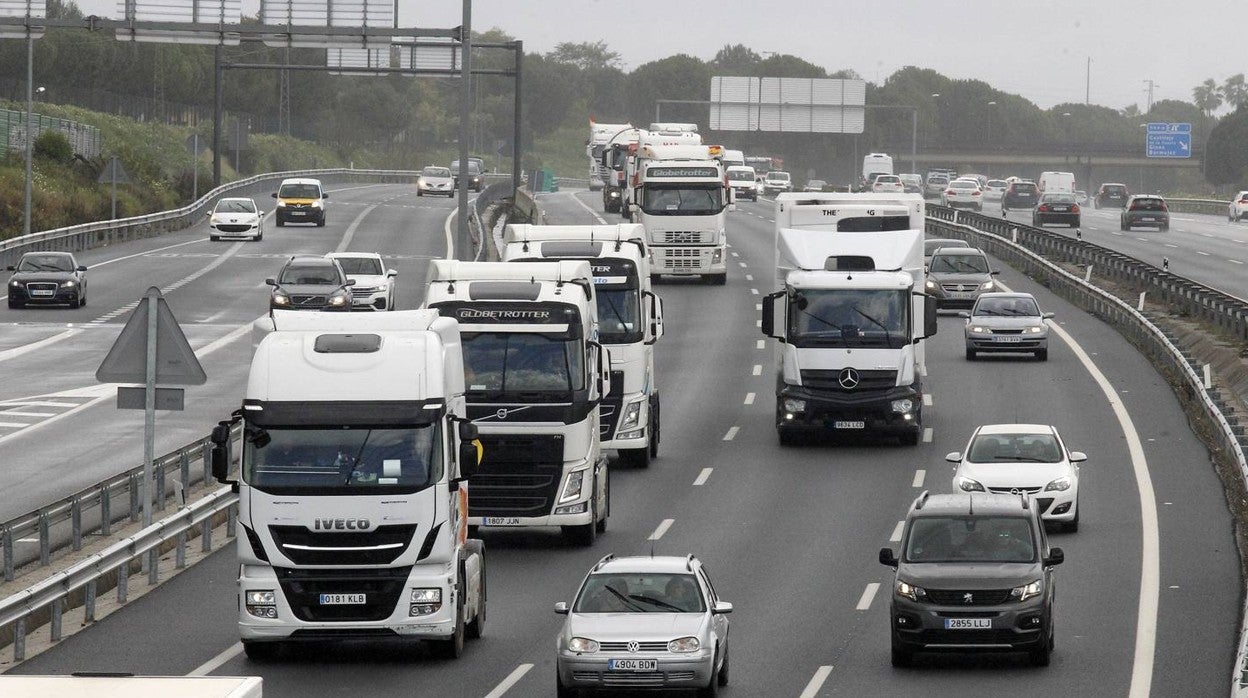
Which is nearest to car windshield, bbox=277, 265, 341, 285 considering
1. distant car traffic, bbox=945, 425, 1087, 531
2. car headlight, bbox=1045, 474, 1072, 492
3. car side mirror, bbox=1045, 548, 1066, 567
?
distant car traffic, bbox=945, 425, 1087, 531

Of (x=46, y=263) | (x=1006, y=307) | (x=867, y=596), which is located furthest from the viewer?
(x=46, y=263)

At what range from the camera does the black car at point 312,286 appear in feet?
164

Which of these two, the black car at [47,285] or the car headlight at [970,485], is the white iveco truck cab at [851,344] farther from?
the black car at [47,285]

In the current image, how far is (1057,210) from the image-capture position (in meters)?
90.2

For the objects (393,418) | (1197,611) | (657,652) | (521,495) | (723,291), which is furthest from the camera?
(723,291)

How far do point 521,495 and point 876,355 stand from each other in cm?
1116

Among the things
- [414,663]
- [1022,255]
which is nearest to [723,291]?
[1022,255]

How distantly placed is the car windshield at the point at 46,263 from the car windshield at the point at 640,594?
40.6 meters

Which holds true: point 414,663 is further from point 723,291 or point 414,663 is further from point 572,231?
point 723,291

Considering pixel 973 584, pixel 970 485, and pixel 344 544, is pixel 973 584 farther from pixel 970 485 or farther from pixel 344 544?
pixel 970 485

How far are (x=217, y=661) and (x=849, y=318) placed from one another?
702 inches

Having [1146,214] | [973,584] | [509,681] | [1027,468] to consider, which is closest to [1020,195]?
[1146,214]

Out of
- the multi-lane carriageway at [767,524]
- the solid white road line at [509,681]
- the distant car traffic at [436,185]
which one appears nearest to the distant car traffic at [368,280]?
the multi-lane carriageway at [767,524]

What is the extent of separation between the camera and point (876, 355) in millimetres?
35188
